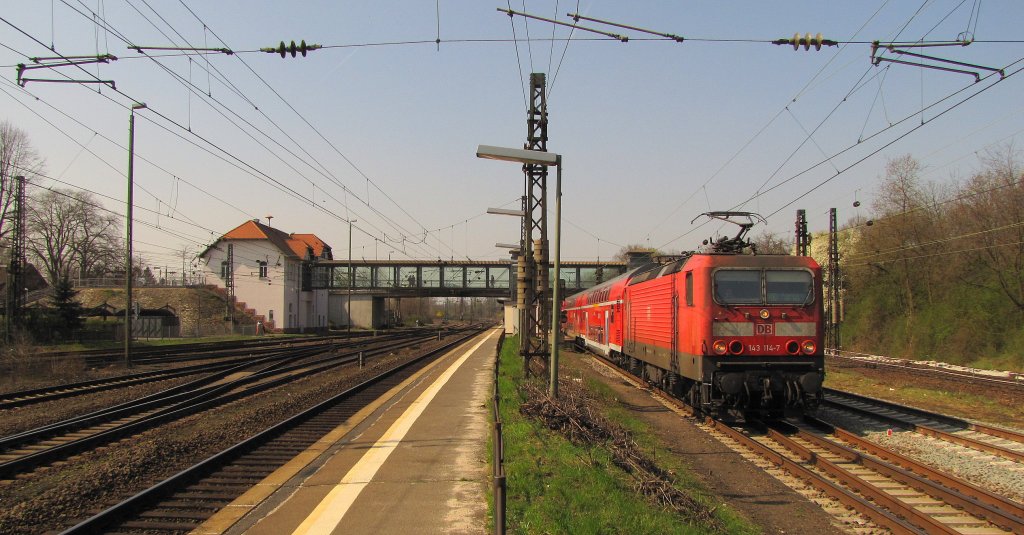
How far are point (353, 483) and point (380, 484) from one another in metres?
0.32

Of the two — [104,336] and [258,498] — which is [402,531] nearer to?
[258,498]

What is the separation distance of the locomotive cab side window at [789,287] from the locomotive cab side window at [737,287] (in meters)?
0.23

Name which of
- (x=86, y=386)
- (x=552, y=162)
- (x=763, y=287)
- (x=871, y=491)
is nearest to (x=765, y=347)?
(x=763, y=287)

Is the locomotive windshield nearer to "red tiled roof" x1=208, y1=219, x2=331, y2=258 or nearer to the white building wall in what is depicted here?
"red tiled roof" x1=208, y1=219, x2=331, y2=258

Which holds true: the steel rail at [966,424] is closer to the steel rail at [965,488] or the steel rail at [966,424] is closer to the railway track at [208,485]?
the steel rail at [965,488]

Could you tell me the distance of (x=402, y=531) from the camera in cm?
599

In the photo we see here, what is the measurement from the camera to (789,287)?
41.9 feet

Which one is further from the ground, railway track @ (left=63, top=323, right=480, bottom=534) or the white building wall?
the white building wall

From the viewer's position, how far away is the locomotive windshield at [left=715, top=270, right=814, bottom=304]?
12.6 meters

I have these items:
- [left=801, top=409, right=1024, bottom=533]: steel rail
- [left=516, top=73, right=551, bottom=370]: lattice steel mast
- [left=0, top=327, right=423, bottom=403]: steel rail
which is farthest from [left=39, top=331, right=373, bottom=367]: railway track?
[left=801, top=409, right=1024, bottom=533]: steel rail

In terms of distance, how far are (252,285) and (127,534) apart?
6233cm

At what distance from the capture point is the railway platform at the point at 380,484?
6.22 m

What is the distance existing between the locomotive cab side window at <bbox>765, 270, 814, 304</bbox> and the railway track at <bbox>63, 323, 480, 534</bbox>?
8.57 metres

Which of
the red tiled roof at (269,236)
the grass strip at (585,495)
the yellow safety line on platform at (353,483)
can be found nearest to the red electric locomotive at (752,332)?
the grass strip at (585,495)
